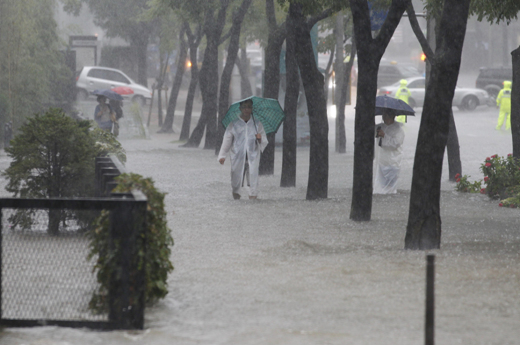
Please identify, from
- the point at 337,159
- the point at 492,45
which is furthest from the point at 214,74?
the point at 492,45

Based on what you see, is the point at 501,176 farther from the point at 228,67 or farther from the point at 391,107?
the point at 228,67

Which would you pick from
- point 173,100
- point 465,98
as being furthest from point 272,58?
point 465,98

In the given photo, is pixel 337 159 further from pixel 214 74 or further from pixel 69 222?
pixel 69 222

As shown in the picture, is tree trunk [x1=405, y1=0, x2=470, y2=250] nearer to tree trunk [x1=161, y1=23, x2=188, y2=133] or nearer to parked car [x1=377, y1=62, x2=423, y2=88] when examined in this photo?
tree trunk [x1=161, y1=23, x2=188, y2=133]

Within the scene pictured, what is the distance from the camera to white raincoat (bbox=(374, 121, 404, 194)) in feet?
44.9

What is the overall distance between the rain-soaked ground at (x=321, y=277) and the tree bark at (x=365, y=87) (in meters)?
0.38

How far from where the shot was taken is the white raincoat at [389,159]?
13688 mm

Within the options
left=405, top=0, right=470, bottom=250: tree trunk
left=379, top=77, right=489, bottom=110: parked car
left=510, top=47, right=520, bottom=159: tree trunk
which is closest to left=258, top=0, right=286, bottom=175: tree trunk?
left=510, top=47, right=520, bottom=159: tree trunk

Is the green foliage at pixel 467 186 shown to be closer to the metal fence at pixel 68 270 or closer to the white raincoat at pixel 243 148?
the white raincoat at pixel 243 148

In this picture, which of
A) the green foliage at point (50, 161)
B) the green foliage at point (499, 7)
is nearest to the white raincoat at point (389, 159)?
the green foliage at point (499, 7)

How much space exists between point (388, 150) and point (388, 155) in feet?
0.29

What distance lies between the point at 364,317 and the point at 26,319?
2.18 meters

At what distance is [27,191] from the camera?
29.8 feet

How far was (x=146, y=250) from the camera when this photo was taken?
5.24 metres
